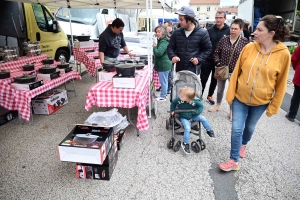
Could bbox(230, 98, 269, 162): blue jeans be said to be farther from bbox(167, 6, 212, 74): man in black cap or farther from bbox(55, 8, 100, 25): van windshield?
bbox(55, 8, 100, 25): van windshield

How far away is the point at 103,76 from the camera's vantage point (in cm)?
315

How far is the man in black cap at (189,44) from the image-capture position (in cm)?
326

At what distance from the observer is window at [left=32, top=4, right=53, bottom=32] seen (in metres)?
5.91

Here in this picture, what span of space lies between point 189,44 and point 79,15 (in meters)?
8.99

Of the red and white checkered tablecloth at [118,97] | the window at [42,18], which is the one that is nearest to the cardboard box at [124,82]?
the red and white checkered tablecloth at [118,97]

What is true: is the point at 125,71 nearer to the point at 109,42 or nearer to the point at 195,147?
the point at 195,147

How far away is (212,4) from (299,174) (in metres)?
61.6

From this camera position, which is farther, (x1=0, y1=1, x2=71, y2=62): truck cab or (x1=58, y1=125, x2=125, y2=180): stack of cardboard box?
(x1=0, y1=1, x2=71, y2=62): truck cab

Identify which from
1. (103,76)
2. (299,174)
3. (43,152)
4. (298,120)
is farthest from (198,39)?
(43,152)

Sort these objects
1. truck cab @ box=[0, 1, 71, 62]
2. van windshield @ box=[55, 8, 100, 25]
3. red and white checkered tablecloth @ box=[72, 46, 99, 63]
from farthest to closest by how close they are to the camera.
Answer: van windshield @ box=[55, 8, 100, 25]
red and white checkered tablecloth @ box=[72, 46, 99, 63]
truck cab @ box=[0, 1, 71, 62]

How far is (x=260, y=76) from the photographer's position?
2084 millimetres

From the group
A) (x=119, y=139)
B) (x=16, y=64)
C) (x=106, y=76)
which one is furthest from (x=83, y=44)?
(x=119, y=139)

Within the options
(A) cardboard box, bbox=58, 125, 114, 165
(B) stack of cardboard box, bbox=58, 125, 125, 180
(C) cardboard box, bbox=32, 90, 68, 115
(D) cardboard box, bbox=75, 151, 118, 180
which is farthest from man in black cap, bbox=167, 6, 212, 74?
(C) cardboard box, bbox=32, 90, 68, 115

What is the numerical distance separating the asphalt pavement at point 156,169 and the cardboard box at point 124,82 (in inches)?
35.5
